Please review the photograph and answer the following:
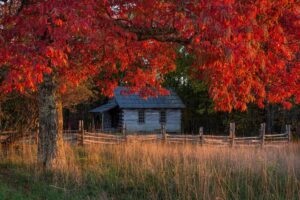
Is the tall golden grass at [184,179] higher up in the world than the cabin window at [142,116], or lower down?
lower down

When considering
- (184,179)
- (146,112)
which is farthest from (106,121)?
(184,179)

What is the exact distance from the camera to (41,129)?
10.3 m

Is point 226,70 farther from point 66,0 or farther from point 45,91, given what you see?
point 45,91

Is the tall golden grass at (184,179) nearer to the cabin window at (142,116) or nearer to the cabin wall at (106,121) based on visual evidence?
the cabin window at (142,116)

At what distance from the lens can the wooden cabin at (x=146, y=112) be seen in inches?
1412

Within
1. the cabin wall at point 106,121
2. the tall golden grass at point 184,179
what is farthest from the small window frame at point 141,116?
the tall golden grass at point 184,179

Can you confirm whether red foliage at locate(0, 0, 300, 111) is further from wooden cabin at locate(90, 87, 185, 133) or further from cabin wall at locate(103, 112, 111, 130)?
cabin wall at locate(103, 112, 111, 130)

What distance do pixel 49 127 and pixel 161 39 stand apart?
4045mm

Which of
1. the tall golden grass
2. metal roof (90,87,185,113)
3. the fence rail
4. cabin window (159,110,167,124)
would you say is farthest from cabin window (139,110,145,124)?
the tall golden grass

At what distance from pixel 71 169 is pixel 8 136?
22.1 feet

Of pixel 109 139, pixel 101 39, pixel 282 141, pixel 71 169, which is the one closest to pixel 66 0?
pixel 101 39

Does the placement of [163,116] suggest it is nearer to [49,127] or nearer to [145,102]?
[145,102]

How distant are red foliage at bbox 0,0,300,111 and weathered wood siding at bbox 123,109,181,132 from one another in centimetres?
2509

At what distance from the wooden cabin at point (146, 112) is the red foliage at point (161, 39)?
25011 millimetres
